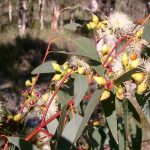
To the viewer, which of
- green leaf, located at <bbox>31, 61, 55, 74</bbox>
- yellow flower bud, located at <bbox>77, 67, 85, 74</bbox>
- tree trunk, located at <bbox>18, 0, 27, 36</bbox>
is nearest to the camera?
yellow flower bud, located at <bbox>77, 67, 85, 74</bbox>

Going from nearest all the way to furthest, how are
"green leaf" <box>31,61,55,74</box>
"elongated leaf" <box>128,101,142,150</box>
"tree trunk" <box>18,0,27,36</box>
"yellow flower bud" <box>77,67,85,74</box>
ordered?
"yellow flower bud" <box>77,67,85,74</box>, "green leaf" <box>31,61,55,74</box>, "elongated leaf" <box>128,101,142,150</box>, "tree trunk" <box>18,0,27,36</box>

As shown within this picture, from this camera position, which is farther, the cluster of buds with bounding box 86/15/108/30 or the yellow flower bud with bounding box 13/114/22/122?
the cluster of buds with bounding box 86/15/108/30

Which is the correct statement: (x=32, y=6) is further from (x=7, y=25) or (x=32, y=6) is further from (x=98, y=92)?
(x=98, y=92)

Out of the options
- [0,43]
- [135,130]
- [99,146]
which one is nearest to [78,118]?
[135,130]

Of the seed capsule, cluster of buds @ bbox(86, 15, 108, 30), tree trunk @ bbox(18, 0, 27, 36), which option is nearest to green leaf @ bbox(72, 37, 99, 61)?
cluster of buds @ bbox(86, 15, 108, 30)

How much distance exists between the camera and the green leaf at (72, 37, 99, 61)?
1.12 m

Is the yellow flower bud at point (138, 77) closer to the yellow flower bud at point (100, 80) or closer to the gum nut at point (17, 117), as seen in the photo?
the yellow flower bud at point (100, 80)

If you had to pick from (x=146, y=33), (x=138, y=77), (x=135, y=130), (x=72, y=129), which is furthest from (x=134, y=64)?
(x=135, y=130)

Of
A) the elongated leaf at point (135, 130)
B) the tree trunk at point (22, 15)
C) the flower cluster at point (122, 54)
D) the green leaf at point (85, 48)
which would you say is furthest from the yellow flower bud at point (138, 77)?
the tree trunk at point (22, 15)

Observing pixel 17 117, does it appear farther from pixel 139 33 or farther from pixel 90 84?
pixel 139 33

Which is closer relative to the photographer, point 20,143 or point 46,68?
point 20,143

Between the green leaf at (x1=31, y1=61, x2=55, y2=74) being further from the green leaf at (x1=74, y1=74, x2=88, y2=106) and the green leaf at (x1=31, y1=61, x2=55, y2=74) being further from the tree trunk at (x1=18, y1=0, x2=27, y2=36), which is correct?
the tree trunk at (x1=18, y1=0, x2=27, y2=36)

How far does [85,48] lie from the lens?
1.17m

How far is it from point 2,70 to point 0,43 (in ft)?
4.02
